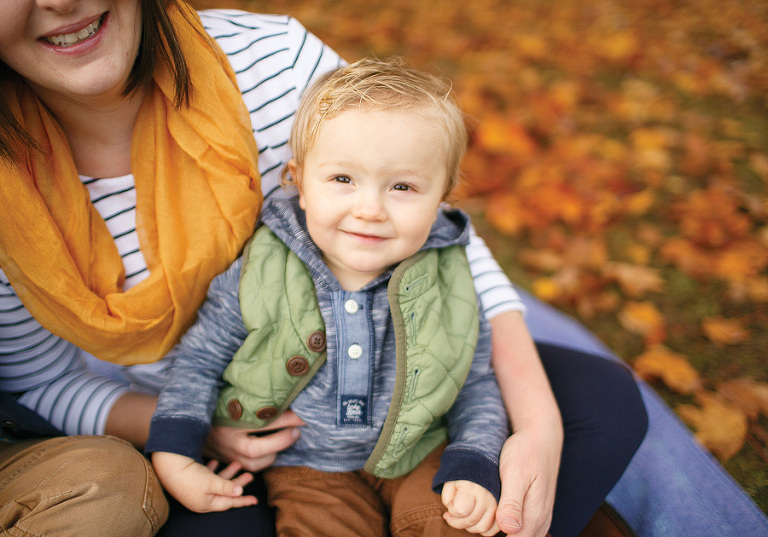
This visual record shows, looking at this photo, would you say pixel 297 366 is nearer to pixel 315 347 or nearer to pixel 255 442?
pixel 315 347

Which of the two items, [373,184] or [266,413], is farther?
[266,413]

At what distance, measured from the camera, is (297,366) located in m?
1.38

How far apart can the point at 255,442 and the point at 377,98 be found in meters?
0.87

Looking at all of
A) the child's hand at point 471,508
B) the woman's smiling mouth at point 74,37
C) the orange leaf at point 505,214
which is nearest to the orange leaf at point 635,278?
the orange leaf at point 505,214

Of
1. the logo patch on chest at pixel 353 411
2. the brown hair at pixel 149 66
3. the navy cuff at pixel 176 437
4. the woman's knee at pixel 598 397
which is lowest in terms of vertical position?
the woman's knee at pixel 598 397

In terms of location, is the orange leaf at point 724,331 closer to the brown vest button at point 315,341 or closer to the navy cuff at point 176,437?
the brown vest button at point 315,341

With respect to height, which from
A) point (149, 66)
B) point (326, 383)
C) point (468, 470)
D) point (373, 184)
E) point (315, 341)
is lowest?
point (468, 470)

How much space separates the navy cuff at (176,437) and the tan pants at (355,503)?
0.24m

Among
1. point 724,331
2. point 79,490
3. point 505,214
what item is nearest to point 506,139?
point 505,214

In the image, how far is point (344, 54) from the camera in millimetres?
4320

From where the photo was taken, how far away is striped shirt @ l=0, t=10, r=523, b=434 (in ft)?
4.74

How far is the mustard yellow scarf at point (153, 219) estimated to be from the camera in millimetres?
1313

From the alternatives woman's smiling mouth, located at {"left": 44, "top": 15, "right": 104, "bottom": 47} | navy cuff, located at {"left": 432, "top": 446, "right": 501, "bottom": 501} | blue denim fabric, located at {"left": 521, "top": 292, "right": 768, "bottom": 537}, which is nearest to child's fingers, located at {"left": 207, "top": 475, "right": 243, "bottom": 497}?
navy cuff, located at {"left": 432, "top": 446, "right": 501, "bottom": 501}

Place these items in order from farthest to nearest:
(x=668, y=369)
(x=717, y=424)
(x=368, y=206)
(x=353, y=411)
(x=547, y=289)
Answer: (x=547, y=289), (x=668, y=369), (x=717, y=424), (x=353, y=411), (x=368, y=206)
